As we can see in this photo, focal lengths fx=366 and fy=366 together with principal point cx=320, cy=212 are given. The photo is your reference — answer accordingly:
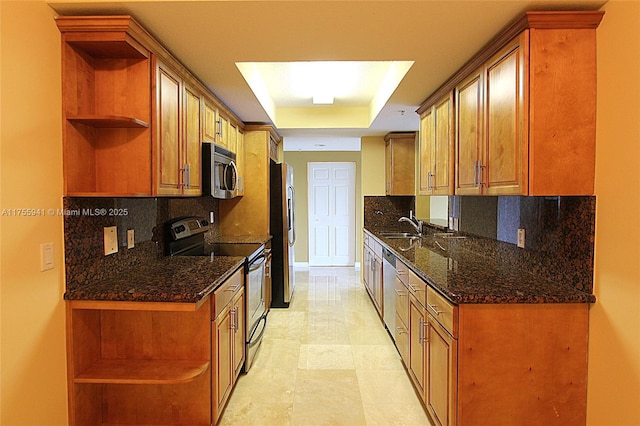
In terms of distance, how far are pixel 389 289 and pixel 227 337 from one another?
5.29 ft

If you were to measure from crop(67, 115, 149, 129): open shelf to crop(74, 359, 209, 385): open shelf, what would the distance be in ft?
3.98

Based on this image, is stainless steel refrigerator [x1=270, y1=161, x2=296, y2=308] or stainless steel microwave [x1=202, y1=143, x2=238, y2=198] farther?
stainless steel refrigerator [x1=270, y1=161, x2=296, y2=308]

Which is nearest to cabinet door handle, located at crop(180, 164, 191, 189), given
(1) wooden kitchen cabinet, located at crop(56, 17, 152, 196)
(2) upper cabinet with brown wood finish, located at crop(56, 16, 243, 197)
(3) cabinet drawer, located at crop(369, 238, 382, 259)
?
(2) upper cabinet with brown wood finish, located at crop(56, 16, 243, 197)

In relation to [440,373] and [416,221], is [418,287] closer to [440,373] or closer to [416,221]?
[440,373]

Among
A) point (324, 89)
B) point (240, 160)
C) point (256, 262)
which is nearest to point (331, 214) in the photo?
point (240, 160)

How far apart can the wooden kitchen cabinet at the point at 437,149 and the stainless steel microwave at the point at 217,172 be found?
68.3 inches

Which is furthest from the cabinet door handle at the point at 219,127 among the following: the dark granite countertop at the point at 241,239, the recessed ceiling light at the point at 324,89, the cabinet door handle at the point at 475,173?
the cabinet door handle at the point at 475,173

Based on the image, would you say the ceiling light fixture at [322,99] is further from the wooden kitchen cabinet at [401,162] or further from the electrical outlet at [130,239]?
the electrical outlet at [130,239]

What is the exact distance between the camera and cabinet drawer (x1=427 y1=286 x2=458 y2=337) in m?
1.71

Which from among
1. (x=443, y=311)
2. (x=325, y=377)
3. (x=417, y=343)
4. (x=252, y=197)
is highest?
(x=252, y=197)

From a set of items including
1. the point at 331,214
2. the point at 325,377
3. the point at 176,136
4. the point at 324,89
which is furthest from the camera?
the point at 331,214

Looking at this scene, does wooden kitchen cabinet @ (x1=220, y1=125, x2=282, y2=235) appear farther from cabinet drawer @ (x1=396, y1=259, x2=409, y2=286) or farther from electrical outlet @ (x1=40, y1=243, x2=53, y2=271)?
electrical outlet @ (x1=40, y1=243, x2=53, y2=271)

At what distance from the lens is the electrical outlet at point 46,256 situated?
1.56 m

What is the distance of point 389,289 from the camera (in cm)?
330
